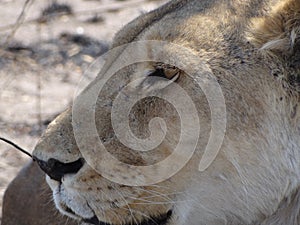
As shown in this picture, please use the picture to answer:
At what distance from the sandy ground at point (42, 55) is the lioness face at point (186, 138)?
1.44 metres

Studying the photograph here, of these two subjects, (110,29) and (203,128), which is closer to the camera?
(203,128)

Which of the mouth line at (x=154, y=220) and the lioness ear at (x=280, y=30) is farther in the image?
the mouth line at (x=154, y=220)

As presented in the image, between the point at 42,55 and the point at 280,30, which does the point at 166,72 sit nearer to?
the point at 280,30

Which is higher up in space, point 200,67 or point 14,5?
point 200,67

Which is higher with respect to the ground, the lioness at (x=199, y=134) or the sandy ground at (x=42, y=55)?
the lioness at (x=199, y=134)

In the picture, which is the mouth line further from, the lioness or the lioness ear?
the lioness ear

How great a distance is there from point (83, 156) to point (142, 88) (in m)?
0.25

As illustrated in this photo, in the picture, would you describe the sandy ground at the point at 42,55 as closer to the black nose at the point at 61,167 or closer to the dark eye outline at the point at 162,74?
the black nose at the point at 61,167

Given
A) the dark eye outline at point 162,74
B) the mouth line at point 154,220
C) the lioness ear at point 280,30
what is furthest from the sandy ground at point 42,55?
the lioness ear at point 280,30

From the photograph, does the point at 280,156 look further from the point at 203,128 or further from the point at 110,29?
the point at 110,29

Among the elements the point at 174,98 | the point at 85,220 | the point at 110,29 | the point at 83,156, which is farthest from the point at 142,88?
the point at 110,29

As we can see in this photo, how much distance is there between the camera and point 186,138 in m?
2.37

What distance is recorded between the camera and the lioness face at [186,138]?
2340 mm

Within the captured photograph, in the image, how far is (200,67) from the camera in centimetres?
237
